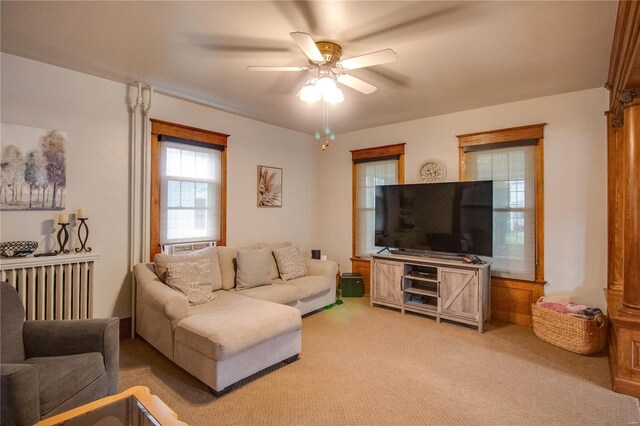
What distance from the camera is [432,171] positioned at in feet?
14.9

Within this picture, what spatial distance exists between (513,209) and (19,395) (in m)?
4.61

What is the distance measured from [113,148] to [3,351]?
212 centimetres

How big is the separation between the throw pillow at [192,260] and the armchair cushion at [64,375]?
120 cm

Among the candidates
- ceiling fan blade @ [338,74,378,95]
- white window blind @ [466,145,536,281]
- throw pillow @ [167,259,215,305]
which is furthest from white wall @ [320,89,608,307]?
throw pillow @ [167,259,215,305]

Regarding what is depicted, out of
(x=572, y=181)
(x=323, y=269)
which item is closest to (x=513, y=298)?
(x=572, y=181)

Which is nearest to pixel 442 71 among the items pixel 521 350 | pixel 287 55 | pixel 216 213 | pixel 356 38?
pixel 356 38

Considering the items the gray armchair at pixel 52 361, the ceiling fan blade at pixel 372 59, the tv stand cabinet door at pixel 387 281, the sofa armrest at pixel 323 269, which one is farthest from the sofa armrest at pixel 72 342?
the tv stand cabinet door at pixel 387 281

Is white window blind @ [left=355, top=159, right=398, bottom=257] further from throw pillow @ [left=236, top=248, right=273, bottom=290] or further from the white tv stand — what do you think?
throw pillow @ [left=236, top=248, right=273, bottom=290]

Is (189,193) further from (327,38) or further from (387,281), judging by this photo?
(387,281)

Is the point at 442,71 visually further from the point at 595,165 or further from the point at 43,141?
the point at 43,141

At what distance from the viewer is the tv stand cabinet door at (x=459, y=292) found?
368cm

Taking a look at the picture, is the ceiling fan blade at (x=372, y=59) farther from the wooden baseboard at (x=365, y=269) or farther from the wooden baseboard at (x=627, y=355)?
the wooden baseboard at (x=365, y=269)

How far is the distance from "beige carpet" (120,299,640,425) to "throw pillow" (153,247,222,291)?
789 millimetres

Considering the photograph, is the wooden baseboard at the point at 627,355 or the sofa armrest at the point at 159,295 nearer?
the wooden baseboard at the point at 627,355
